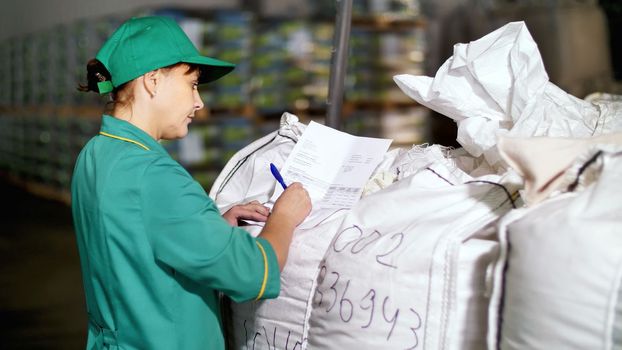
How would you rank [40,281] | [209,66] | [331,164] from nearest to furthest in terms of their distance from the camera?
[209,66] → [331,164] → [40,281]

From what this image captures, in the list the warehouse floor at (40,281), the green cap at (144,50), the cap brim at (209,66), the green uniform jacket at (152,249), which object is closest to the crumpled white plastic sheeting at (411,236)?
the green uniform jacket at (152,249)

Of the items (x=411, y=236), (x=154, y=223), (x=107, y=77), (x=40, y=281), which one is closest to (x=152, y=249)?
(x=154, y=223)

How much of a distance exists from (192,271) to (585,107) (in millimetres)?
881

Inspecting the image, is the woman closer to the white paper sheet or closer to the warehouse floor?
the white paper sheet

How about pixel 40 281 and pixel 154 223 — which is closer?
pixel 154 223

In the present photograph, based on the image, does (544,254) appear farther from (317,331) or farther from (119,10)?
(119,10)

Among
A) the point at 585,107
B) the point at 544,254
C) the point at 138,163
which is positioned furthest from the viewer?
the point at 585,107

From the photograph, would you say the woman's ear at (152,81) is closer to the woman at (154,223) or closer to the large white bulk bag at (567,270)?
the woman at (154,223)

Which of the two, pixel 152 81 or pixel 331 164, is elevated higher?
pixel 152 81

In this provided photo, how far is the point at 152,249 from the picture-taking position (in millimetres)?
1263

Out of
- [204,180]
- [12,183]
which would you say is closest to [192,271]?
[204,180]

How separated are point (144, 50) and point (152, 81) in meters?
0.06

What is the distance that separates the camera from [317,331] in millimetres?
1310

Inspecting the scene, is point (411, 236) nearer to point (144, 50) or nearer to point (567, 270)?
point (567, 270)
